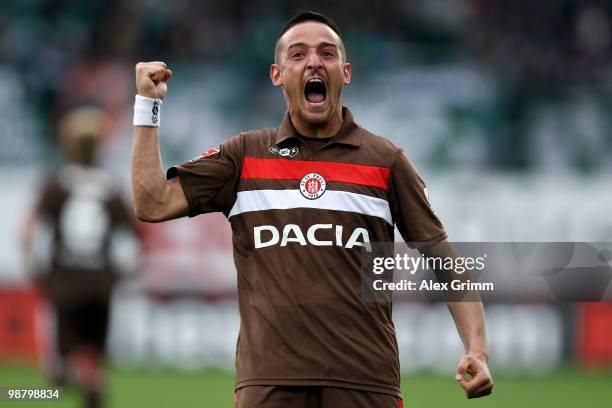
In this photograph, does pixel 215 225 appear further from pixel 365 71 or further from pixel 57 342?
pixel 57 342

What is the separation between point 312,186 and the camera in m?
4.89

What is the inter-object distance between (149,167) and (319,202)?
69cm

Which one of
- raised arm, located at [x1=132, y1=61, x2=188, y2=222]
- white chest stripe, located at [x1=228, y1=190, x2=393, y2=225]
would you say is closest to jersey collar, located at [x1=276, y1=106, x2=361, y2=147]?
white chest stripe, located at [x1=228, y1=190, x2=393, y2=225]

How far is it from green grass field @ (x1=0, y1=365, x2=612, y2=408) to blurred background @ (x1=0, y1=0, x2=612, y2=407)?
10 centimetres

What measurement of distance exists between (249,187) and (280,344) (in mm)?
658

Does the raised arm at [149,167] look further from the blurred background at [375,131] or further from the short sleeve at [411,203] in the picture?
the blurred background at [375,131]

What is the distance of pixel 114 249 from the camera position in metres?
11.1

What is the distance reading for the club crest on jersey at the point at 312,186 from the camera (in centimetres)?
488

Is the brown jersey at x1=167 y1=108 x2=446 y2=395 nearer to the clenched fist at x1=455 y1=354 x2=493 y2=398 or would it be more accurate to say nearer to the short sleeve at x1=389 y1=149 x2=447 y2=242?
the short sleeve at x1=389 y1=149 x2=447 y2=242

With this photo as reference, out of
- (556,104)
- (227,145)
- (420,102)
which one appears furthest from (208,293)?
(227,145)

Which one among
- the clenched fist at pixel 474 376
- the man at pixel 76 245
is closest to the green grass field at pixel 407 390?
the man at pixel 76 245

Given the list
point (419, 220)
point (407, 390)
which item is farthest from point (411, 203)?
→ point (407, 390)

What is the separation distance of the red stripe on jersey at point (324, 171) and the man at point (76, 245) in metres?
6.04

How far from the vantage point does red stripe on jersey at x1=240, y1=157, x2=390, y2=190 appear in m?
4.93
